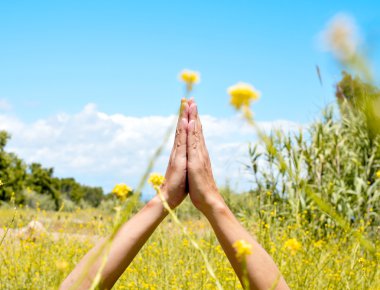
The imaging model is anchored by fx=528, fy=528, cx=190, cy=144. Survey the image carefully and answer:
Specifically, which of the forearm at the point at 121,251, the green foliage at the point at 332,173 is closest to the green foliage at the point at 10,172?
the green foliage at the point at 332,173

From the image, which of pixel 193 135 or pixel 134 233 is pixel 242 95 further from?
pixel 193 135

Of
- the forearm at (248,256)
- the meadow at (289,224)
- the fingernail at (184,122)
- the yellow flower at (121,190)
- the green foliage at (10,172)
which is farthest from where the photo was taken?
the green foliage at (10,172)

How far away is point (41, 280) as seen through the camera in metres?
3.37

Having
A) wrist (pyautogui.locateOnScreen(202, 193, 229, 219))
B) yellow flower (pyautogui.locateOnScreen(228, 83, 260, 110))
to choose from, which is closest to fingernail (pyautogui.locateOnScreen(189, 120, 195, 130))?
wrist (pyautogui.locateOnScreen(202, 193, 229, 219))

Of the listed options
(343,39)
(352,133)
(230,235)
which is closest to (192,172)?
(230,235)

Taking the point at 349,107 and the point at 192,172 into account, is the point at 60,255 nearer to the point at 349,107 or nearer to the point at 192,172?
the point at 192,172

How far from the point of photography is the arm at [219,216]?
1870 mm

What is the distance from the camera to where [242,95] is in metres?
0.67

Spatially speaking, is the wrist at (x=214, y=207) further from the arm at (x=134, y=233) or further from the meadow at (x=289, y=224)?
the meadow at (x=289, y=224)

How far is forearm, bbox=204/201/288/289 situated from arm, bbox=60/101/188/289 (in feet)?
0.75

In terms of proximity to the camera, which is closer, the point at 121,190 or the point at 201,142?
the point at 121,190

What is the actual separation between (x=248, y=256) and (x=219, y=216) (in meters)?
0.31

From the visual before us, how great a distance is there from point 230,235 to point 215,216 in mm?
164

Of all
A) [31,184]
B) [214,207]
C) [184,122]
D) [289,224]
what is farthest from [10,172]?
[214,207]
